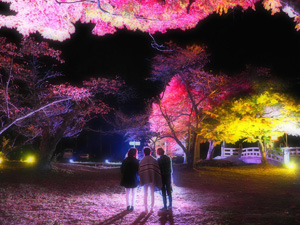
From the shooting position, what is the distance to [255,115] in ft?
69.4

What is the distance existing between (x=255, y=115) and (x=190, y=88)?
19.4 ft

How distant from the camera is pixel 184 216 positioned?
20.4 ft

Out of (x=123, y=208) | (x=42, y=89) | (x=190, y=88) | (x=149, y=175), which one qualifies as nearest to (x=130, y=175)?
(x=149, y=175)

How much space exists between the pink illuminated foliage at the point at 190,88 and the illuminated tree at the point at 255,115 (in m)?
1.05

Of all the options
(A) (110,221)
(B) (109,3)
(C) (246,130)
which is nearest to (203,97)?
(C) (246,130)

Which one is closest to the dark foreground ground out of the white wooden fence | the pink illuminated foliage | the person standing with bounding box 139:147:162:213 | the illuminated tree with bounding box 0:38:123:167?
the person standing with bounding box 139:147:162:213

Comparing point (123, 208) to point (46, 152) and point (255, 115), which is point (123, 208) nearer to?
point (46, 152)

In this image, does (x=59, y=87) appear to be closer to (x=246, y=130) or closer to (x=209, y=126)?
(x=209, y=126)

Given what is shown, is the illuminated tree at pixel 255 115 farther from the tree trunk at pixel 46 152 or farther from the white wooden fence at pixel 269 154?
the tree trunk at pixel 46 152

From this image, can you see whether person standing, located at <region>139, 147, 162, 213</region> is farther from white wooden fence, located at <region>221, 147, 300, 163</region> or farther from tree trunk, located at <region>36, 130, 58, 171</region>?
white wooden fence, located at <region>221, 147, 300, 163</region>

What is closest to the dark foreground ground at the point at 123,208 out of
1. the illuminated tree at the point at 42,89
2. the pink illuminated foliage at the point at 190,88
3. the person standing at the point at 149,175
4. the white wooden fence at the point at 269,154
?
the person standing at the point at 149,175

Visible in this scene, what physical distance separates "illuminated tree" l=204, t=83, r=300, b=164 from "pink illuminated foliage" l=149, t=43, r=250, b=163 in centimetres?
105

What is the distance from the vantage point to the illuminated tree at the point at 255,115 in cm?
2023

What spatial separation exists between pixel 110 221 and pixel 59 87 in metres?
8.67
